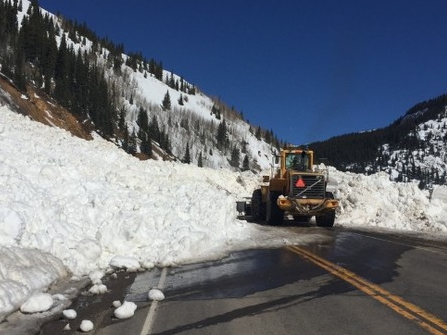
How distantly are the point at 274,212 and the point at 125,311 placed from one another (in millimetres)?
13505

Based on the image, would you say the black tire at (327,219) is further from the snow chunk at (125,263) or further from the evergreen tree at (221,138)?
the evergreen tree at (221,138)

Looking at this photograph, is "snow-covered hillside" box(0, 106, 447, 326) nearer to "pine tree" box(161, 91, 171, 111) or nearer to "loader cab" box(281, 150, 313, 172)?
"loader cab" box(281, 150, 313, 172)

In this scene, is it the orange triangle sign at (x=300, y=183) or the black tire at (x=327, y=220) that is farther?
the black tire at (x=327, y=220)

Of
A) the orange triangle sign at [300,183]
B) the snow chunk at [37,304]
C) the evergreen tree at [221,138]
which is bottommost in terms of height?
the snow chunk at [37,304]

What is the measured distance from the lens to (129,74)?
460 ft

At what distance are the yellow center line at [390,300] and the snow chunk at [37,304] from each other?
15.6 feet

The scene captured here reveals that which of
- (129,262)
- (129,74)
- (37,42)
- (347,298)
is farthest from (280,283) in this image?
(129,74)

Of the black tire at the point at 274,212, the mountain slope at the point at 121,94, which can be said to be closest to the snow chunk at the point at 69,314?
the black tire at the point at 274,212

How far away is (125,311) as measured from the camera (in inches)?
265

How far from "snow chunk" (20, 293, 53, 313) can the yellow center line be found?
4758mm

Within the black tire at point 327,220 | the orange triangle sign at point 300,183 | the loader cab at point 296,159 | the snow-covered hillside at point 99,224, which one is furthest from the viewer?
the loader cab at point 296,159

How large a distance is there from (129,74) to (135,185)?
127m

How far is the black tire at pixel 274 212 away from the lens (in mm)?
19766

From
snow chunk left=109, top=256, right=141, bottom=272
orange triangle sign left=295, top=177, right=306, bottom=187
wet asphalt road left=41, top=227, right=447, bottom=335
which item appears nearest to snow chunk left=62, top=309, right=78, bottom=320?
wet asphalt road left=41, top=227, right=447, bottom=335
